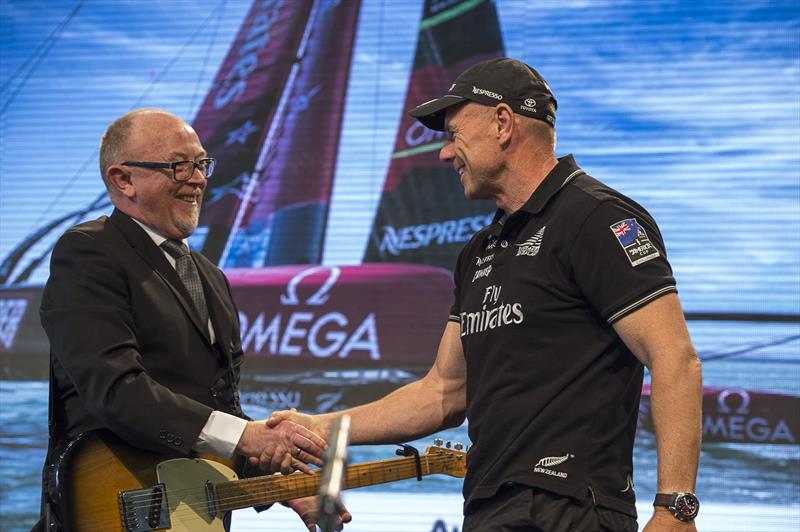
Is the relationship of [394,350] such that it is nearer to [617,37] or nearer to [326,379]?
[326,379]

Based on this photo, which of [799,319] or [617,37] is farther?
[617,37]

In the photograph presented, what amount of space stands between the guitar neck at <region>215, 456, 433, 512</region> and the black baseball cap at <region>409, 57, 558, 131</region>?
Answer: 111cm

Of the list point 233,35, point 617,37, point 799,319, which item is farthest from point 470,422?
point 233,35

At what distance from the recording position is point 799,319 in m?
4.51

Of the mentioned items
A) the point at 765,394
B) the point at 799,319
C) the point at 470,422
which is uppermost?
the point at 799,319

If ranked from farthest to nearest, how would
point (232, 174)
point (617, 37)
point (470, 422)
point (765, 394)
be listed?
point (232, 174)
point (617, 37)
point (765, 394)
point (470, 422)

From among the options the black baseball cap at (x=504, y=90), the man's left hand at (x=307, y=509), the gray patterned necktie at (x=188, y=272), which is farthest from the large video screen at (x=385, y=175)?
the black baseball cap at (x=504, y=90)

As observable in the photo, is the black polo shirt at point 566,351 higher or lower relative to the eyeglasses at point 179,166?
lower

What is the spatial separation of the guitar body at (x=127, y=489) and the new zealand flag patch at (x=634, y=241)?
139 centimetres

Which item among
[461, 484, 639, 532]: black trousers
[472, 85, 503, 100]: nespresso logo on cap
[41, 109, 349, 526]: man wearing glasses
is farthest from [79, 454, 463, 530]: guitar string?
[472, 85, 503, 100]: nespresso logo on cap

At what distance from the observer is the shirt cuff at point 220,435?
2652 millimetres

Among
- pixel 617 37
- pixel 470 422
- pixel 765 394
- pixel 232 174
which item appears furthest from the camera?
pixel 232 174

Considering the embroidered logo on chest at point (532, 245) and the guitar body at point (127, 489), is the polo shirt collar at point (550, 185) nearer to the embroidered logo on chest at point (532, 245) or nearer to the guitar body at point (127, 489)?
the embroidered logo on chest at point (532, 245)

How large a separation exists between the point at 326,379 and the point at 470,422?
263 cm
